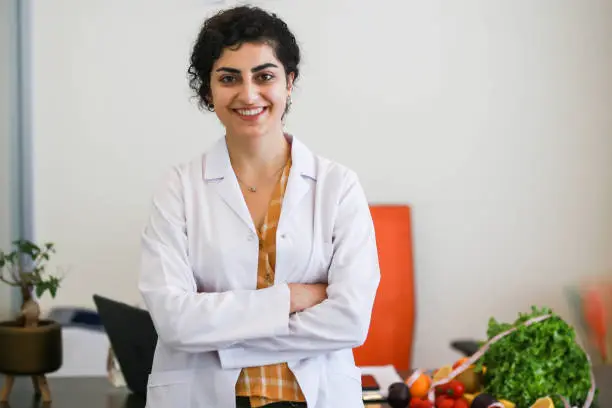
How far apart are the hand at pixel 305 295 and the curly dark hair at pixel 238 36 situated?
0.49 m

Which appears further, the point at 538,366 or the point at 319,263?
the point at 538,366

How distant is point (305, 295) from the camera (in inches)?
63.7

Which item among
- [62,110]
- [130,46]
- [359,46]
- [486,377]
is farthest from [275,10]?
[486,377]

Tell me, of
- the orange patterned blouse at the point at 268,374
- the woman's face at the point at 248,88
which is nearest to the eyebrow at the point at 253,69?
the woman's face at the point at 248,88

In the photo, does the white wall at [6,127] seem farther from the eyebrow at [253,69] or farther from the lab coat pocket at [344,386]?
the lab coat pocket at [344,386]

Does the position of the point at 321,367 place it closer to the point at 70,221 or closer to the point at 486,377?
the point at 486,377

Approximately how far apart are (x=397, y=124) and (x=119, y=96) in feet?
3.84

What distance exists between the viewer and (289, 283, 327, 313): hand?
160cm

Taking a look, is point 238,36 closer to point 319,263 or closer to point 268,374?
point 319,263

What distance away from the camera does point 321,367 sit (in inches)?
63.1

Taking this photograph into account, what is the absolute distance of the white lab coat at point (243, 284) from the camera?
61.1 inches

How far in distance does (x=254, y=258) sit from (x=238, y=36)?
0.48 meters

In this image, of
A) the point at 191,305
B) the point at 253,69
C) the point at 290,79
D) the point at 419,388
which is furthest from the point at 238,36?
the point at 419,388

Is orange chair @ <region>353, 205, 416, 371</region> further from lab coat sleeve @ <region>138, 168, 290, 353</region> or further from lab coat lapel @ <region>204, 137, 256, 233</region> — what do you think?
lab coat sleeve @ <region>138, 168, 290, 353</region>
